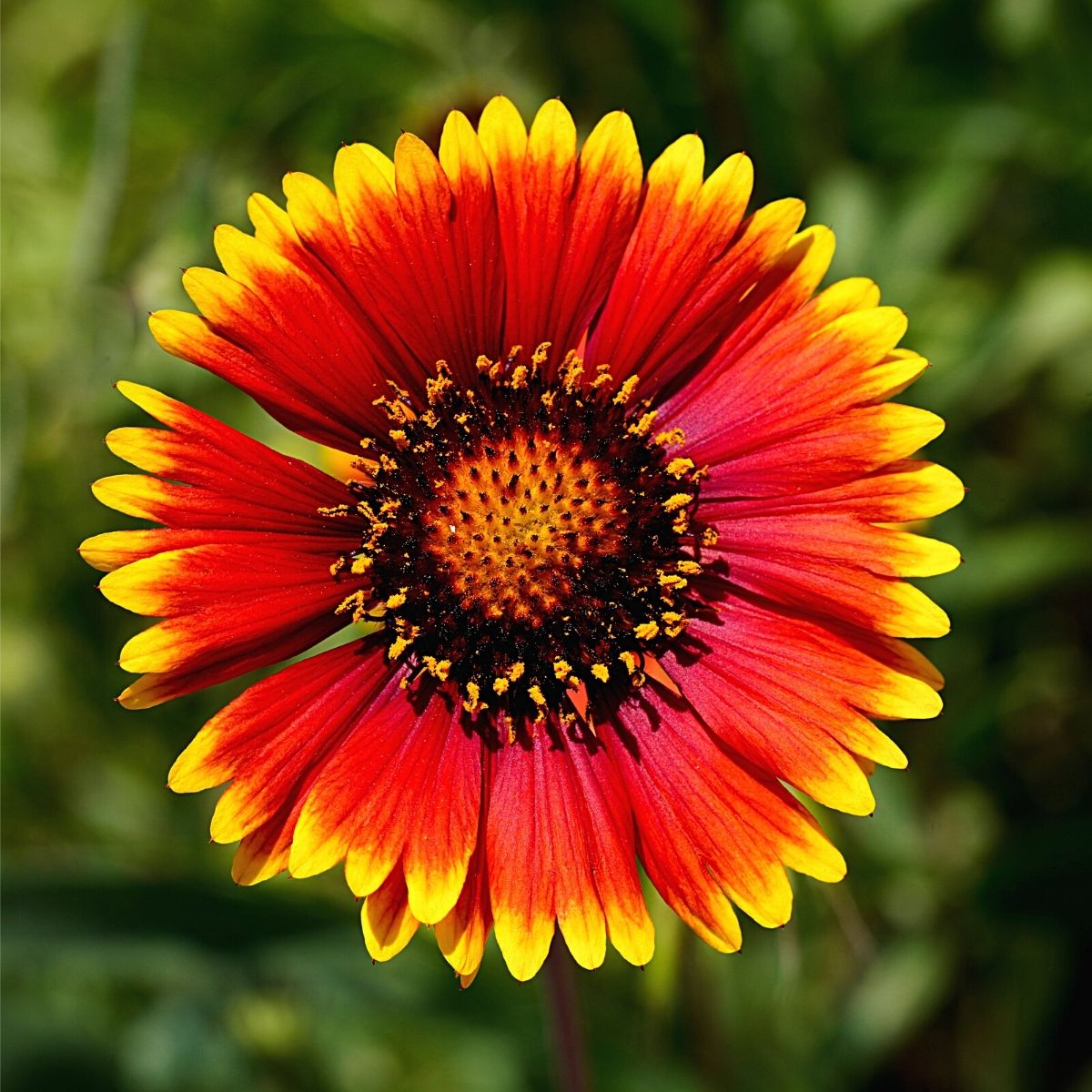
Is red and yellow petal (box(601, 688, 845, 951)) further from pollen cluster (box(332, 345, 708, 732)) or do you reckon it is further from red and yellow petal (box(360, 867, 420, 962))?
red and yellow petal (box(360, 867, 420, 962))

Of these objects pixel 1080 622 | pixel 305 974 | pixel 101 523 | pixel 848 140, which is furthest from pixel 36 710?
pixel 1080 622

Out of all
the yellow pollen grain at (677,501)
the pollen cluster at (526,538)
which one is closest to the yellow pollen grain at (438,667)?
the pollen cluster at (526,538)

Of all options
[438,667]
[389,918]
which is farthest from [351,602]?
[389,918]

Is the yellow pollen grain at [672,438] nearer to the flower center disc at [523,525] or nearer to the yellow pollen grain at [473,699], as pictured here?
the flower center disc at [523,525]

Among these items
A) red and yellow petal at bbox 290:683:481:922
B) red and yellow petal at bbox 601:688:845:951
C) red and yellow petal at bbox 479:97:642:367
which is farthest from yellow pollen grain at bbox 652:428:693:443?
red and yellow petal at bbox 290:683:481:922

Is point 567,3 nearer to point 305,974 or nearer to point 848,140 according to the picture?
point 848,140

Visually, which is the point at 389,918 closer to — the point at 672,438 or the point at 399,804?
the point at 399,804

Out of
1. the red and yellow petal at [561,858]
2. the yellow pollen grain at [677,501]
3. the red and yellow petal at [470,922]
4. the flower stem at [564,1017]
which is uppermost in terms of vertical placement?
the yellow pollen grain at [677,501]

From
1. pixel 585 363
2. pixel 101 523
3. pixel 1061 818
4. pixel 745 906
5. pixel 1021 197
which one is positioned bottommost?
pixel 101 523

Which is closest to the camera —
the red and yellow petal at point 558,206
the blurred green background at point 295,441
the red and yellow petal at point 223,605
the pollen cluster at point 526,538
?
the red and yellow petal at point 223,605
